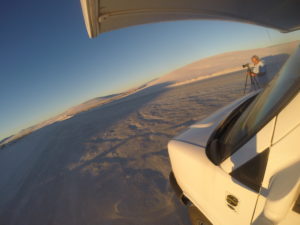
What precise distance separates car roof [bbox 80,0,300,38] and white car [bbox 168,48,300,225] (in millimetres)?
2962

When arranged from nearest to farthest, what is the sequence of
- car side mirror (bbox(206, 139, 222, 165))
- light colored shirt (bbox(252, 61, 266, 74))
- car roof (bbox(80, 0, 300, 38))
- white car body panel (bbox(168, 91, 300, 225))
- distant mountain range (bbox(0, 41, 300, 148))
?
white car body panel (bbox(168, 91, 300, 225)) < car side mirror (bbox(206, 139, 222, 165)) < car roof (bbox(80, 0, 300, 38)) < light colored shirt (bbox(252, 61, 266, 74)) < distant mountain range (bbox(0, 41, 300, 148))

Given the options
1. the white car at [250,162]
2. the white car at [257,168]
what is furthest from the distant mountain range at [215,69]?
the white car at [257,168]

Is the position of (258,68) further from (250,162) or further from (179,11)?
(250,162)

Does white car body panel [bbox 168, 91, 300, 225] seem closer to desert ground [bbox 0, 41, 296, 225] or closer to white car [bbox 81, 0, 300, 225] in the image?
white car [bbox 81, 0, 300, 225]

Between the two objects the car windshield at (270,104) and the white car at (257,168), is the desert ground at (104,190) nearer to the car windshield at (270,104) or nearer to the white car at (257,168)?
the white car at (257,168)

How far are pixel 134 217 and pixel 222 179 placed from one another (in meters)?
2.14

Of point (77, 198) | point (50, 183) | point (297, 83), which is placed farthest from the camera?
point (50, 183)

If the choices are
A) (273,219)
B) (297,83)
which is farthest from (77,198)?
(297,83)

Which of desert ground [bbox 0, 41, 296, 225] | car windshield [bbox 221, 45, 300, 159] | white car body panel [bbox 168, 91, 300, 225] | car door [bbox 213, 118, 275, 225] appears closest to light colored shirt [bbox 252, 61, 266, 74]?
desert ground [bbox 0, 41, 296, 225]

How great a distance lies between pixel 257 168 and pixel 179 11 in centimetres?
518

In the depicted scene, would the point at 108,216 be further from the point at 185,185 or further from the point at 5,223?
the point at 5,223

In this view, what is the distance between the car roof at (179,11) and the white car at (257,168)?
296 centimetres

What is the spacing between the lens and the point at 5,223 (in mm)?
4102

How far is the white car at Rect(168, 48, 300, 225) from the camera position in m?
0.86
